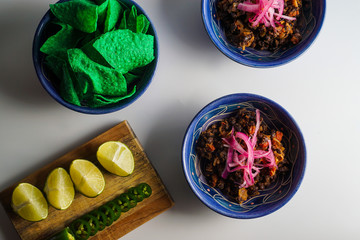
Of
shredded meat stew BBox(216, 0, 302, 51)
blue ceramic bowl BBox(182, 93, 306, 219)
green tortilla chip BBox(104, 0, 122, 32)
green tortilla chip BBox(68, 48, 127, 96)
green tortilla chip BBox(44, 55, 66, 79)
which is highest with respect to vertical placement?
green tortilla chip BBox(104, 0, 122, 32)

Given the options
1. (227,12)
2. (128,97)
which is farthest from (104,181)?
(227,12)

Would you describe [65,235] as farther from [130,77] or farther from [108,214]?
[130,77]

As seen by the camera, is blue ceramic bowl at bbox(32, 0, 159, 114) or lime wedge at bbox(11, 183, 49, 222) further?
lime wedge at bbox(11, 183, 49, 222)

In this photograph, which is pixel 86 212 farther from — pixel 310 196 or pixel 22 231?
pixel 310 196

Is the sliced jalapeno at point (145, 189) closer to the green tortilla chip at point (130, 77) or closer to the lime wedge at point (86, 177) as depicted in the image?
the lime wedge at point (86, 177)

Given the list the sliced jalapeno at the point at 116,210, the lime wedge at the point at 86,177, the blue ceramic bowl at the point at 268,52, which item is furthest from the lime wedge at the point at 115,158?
the blue ceramic bowl at the point at 268,52

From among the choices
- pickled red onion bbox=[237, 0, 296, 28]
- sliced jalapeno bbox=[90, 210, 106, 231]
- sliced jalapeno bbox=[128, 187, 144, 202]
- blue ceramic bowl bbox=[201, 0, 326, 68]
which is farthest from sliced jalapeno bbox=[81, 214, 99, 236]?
pickled red onion bbox=[237, 0, 296, 28]

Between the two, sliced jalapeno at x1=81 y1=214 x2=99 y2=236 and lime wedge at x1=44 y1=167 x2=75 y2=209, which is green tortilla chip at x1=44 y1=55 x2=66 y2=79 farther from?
sliced jalapeno at x1=81 y1=214 x2=99 y2=236
